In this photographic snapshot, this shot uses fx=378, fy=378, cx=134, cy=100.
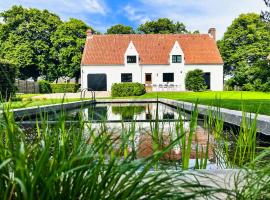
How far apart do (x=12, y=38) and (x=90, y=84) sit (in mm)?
14286

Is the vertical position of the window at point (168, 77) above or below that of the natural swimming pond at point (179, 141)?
above

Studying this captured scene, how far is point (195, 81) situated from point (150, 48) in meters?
6.44

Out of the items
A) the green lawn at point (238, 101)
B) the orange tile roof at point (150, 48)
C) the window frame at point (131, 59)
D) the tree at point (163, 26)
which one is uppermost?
the tree at point (163, 26)

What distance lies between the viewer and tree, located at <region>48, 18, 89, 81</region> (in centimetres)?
4275

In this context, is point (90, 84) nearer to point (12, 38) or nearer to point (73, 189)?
point (12, 38)

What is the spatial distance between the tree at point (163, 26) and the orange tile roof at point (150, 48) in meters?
11.7

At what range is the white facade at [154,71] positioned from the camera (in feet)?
116

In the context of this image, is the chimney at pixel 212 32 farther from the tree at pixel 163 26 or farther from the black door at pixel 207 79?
the tree at pixel 163 26

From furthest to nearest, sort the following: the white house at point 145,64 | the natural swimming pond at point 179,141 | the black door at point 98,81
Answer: the white house at point 145,64 < the black door at point 98,81 < the natural swimming pond at point 179,141

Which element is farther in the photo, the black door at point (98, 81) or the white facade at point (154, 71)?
the white facade at point (154, 71)

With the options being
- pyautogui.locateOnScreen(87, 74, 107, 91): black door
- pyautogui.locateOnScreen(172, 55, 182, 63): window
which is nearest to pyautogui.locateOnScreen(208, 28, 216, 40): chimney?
pyautogui.locateOnScreen(172, 55, 182, 63): window

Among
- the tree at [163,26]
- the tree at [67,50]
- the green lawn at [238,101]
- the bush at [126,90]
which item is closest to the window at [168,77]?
the bush at [126,90]

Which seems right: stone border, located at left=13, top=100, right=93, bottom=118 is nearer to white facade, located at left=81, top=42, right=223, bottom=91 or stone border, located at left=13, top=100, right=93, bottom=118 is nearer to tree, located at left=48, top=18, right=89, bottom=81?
white facade, located at left=81, top=42, right=223, bottom=91

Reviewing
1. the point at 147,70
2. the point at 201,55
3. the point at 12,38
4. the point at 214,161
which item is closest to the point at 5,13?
the point at 12,38
